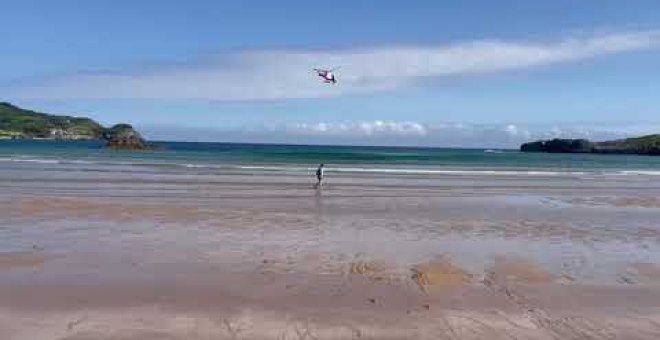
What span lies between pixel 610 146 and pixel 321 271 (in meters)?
174

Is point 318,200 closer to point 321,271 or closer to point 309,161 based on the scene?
point 321,271

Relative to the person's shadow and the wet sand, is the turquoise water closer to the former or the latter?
the person's shadow

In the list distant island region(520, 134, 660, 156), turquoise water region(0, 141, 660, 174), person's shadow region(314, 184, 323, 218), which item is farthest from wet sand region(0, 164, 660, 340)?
distant island region(520, 134, 660, 156)

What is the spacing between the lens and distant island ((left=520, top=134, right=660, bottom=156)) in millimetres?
164750

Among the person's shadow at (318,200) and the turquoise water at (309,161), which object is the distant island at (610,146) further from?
the person's shadow at (318,200)

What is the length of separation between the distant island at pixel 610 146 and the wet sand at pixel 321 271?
507ft

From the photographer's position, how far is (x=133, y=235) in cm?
1561

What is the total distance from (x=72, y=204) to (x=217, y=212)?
4926 millimetres

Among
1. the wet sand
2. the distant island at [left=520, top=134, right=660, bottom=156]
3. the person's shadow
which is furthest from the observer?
the distant island at [left=520, top=134, right=660, bottom=156]

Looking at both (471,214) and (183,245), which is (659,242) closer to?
(471,214)

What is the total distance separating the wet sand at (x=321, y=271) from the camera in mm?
8680

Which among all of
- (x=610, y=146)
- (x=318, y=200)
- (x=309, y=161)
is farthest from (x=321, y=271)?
(x=610, y=146)

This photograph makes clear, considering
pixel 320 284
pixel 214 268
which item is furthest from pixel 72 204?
pixel 320 284

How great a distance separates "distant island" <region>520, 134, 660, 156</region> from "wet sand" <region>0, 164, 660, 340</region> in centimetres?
15464
